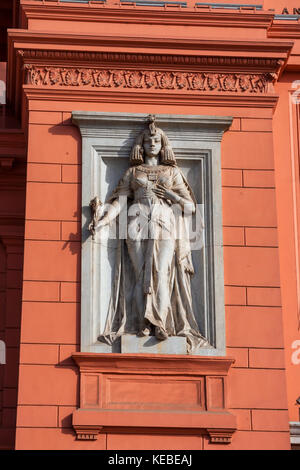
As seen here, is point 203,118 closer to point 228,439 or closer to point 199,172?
point 199,172

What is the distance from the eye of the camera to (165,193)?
15.8 meters

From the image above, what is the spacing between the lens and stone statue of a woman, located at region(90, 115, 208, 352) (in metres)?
15.3

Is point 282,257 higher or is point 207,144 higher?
point 207,144

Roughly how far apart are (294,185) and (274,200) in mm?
1184

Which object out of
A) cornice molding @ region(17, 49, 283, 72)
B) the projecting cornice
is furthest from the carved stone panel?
cornice molding @ region(17, 49, 283, 72)

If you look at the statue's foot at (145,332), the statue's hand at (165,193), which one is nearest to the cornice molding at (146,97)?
the statue's hand at (165,193)

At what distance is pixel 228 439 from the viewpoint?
14.8 meters

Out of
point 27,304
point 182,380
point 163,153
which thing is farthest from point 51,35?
point 182,380

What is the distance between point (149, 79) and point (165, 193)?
5.37 feet

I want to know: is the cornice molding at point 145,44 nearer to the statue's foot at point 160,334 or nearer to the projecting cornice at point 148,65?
the projecting cornice at point 148,65

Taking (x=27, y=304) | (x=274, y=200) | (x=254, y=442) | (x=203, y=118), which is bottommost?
(x=254, y=442)

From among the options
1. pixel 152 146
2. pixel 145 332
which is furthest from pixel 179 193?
pixel 145 332

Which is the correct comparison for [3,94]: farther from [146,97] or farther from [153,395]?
[153,395]

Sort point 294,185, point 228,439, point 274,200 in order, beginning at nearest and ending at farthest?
point 228,439 → point 274,200 → point 294,185
